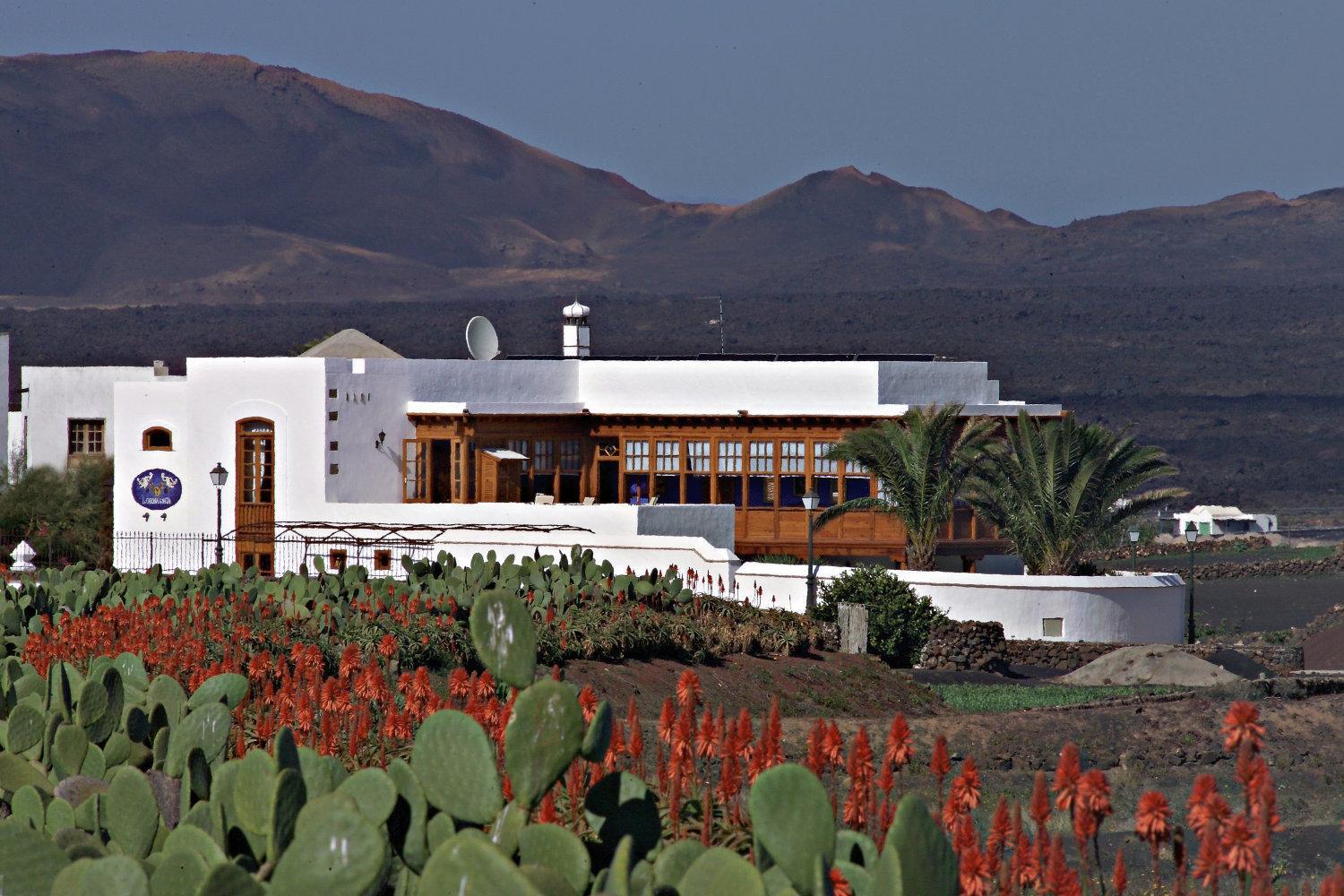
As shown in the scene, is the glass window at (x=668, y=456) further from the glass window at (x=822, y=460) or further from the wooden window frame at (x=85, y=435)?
the wooden window frame at (x=85, y=435)

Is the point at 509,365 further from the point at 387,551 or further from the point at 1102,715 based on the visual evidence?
the point at 1102,715

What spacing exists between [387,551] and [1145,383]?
8414 cm

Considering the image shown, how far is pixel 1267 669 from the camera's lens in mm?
27328

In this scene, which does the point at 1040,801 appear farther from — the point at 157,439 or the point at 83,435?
the point at 83,435

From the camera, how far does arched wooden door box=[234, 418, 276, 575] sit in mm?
33094

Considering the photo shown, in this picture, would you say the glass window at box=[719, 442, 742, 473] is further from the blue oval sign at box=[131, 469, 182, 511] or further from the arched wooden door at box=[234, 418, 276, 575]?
the blue oval sign at box=[131, 469, 182, 511]

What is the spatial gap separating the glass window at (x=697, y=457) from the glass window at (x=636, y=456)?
83 cm

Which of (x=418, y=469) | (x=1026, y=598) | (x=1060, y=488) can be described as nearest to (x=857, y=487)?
(x=1060, y=488)

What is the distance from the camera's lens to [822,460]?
110 ft

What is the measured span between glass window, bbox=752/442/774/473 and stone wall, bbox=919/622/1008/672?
6.43 m

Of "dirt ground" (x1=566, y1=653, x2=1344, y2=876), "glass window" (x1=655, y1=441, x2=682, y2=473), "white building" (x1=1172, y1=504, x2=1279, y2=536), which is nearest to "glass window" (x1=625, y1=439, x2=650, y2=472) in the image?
"glass window" (x1=655, y1=441, x2=682, y2=473)

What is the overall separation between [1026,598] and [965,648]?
173 centimetres

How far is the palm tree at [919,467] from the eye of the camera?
30500 millimetres

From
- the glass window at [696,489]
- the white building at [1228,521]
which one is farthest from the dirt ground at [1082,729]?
the white building at [1228,521]
